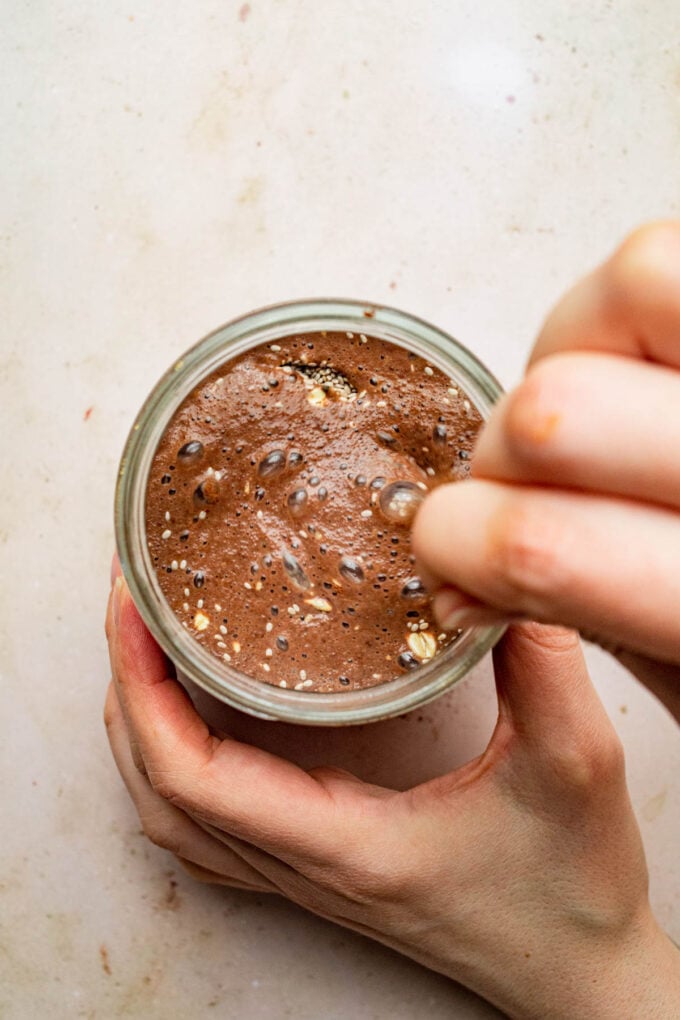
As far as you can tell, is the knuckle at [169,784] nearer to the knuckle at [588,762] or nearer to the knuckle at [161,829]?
the knuckle at [161,829]

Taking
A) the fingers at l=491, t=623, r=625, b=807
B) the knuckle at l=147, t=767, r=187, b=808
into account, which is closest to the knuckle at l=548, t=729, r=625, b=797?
the fingers at l=491, t=623, r=625, b=807

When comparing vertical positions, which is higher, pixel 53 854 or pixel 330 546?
pixel 330 546

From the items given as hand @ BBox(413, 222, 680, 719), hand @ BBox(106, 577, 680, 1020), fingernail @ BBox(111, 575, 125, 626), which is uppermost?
hand @ BBox(413, 222, 680, 719)

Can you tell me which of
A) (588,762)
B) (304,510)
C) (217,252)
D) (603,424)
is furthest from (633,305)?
(217,252)

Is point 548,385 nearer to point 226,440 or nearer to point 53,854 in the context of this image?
point 226,440

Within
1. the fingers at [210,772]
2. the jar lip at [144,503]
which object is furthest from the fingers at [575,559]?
the fingers at [210,772]

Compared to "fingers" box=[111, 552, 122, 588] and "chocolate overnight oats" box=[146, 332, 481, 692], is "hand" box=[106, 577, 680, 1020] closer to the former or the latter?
"fingers" box=[111, 552, 122, 588]

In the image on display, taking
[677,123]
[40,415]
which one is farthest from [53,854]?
[677,123]
